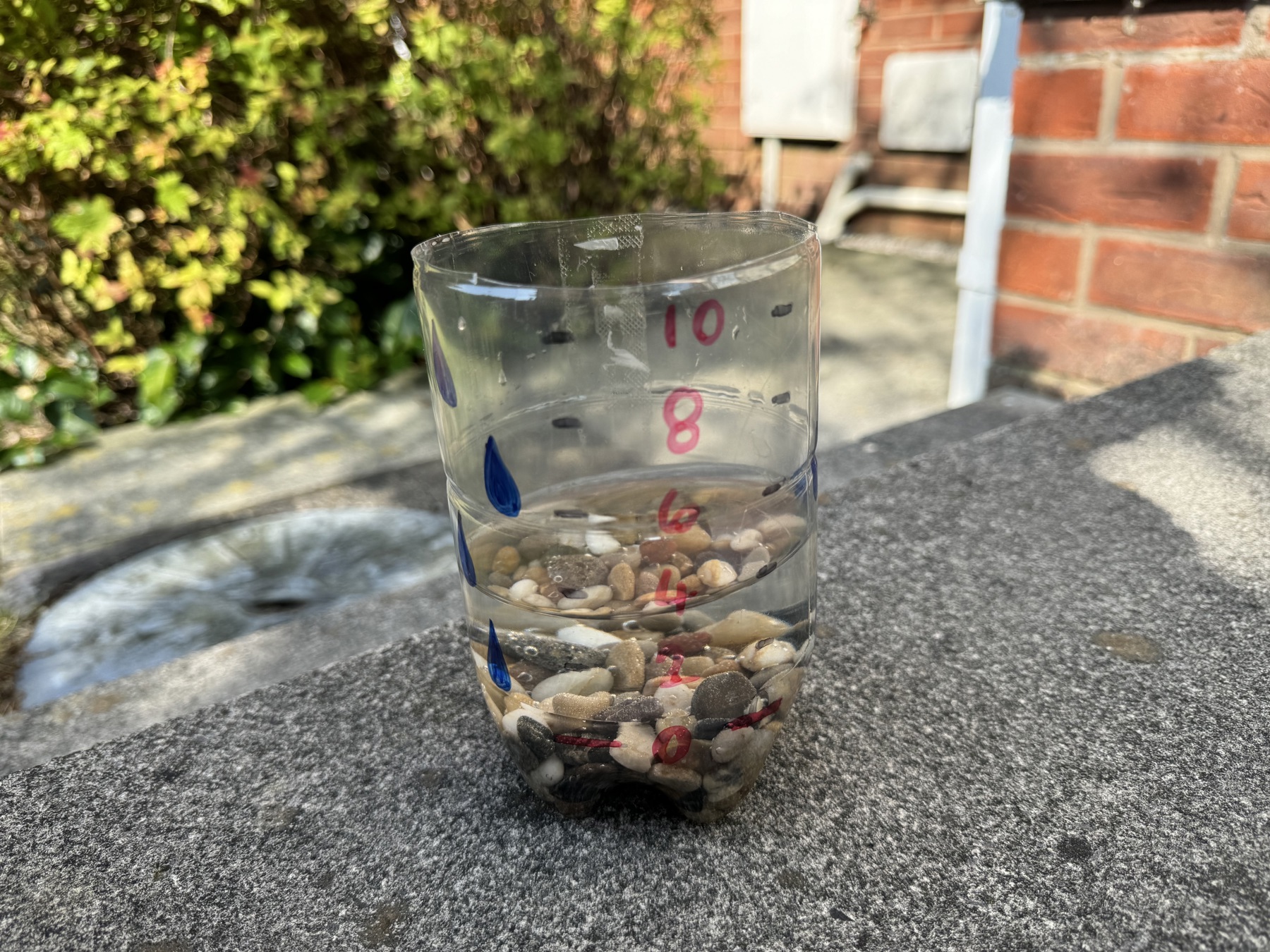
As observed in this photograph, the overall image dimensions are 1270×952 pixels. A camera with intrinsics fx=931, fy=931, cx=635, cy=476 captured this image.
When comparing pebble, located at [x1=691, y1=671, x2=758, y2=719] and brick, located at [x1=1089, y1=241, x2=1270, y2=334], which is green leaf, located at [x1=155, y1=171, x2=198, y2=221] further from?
pebble, located at [x1=691, y1=671, x2=758, y2=719]

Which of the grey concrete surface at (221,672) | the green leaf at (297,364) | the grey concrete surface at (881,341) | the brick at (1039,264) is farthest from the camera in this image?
the green leaf at (297,364)

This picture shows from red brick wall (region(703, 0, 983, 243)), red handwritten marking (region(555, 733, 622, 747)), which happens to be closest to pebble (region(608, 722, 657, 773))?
red handwritten marking (region(555, 733, 622, 747))

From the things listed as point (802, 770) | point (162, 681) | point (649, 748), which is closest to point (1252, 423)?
point (802, 770)

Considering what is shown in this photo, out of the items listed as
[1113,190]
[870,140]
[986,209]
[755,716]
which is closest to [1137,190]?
[1113,190]

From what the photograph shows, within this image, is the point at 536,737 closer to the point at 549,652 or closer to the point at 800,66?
the point at 549,652

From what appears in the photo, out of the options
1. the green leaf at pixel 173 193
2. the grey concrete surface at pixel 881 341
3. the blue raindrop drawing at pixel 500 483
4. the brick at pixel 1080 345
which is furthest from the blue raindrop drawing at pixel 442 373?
the green leaf at pixel 173 193

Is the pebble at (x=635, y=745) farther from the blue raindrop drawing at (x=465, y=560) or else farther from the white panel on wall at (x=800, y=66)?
the white panel on wall at (x=800, y=66)

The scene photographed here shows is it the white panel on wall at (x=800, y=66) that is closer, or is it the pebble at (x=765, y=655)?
the pebble at (x=765, y=655)
